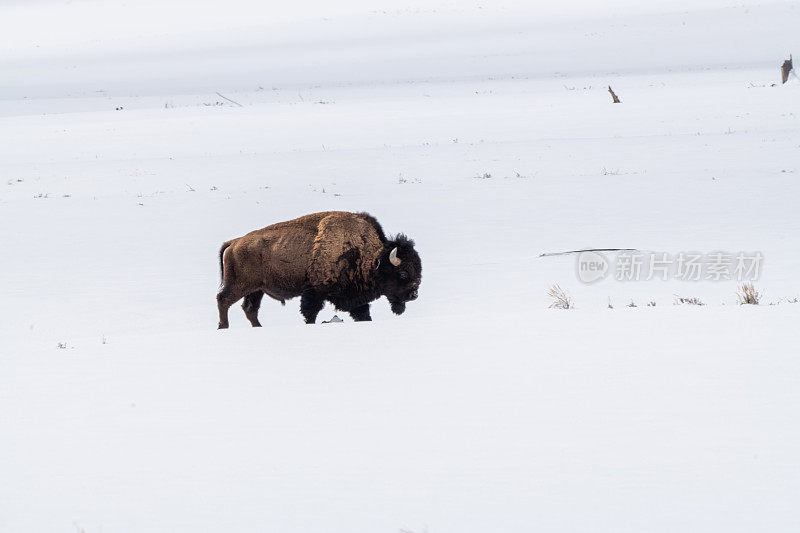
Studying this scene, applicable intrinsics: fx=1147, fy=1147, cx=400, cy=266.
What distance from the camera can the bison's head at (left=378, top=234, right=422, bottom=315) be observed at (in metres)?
9.50

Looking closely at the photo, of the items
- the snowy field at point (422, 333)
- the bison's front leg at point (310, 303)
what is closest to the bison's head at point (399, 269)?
the bison's front leg at point (310, 303)

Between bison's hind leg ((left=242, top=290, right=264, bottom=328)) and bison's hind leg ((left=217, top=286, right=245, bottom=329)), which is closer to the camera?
bison's hind leg ((left=217, top=286, right=245, bottom=329))

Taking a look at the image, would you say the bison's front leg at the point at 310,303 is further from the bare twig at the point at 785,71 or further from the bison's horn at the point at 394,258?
the bare twig at the point at 785,71

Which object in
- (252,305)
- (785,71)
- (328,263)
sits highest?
(785,71)

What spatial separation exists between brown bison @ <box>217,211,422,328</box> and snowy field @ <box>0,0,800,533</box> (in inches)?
32.1

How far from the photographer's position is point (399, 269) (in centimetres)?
952

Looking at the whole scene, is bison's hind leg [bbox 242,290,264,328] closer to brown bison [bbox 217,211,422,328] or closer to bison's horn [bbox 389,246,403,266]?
brown bison [bbox 217,211,422,328]

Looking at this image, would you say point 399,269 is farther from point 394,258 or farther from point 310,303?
point 310,303

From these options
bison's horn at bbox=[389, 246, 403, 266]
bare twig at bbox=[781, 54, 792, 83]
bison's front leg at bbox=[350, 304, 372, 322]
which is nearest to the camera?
bison's horn at bbox=[389, 246, 403, 266]

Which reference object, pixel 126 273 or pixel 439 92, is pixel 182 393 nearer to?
pixel 126 273

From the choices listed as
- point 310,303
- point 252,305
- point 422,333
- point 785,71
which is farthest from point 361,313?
point 785,71

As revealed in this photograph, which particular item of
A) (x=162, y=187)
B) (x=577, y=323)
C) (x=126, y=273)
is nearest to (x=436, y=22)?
(x=162, y=187)

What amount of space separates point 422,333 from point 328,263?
1.72 meters

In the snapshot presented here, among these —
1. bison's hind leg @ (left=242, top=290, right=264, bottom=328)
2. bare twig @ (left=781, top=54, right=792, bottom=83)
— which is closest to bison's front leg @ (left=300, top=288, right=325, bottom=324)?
bison's hind leg @ (left=242, top=290, right=264, bottom=328)
